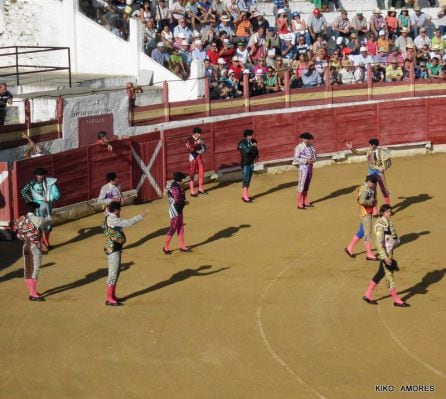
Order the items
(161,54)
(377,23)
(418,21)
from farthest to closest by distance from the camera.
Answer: (418,21)
(377,23)
(161,54)

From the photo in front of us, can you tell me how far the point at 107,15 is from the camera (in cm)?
3203

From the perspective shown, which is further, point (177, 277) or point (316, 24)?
point (316, 24)

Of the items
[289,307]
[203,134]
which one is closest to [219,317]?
[289,307]

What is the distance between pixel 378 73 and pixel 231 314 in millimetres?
15639

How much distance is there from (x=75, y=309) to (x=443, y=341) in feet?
18.7

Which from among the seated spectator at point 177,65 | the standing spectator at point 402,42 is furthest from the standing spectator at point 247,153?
the standing spectator at point 402,42

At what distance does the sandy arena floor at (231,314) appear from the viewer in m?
15.5

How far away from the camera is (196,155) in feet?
86.0

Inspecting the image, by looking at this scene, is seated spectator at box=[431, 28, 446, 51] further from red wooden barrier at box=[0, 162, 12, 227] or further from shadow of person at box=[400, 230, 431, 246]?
red wooden barrier at box=[0, 162, 12, 227]

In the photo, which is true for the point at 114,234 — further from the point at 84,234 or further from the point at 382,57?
the point at 382,57

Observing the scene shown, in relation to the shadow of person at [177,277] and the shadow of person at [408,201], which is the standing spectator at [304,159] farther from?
the shadow of person at [177,277]

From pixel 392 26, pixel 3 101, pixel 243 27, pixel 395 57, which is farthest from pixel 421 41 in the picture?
pixel 3 101

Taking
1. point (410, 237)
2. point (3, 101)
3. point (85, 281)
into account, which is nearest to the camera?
point (85, 281)

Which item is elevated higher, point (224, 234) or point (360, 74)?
point (360, 74)
